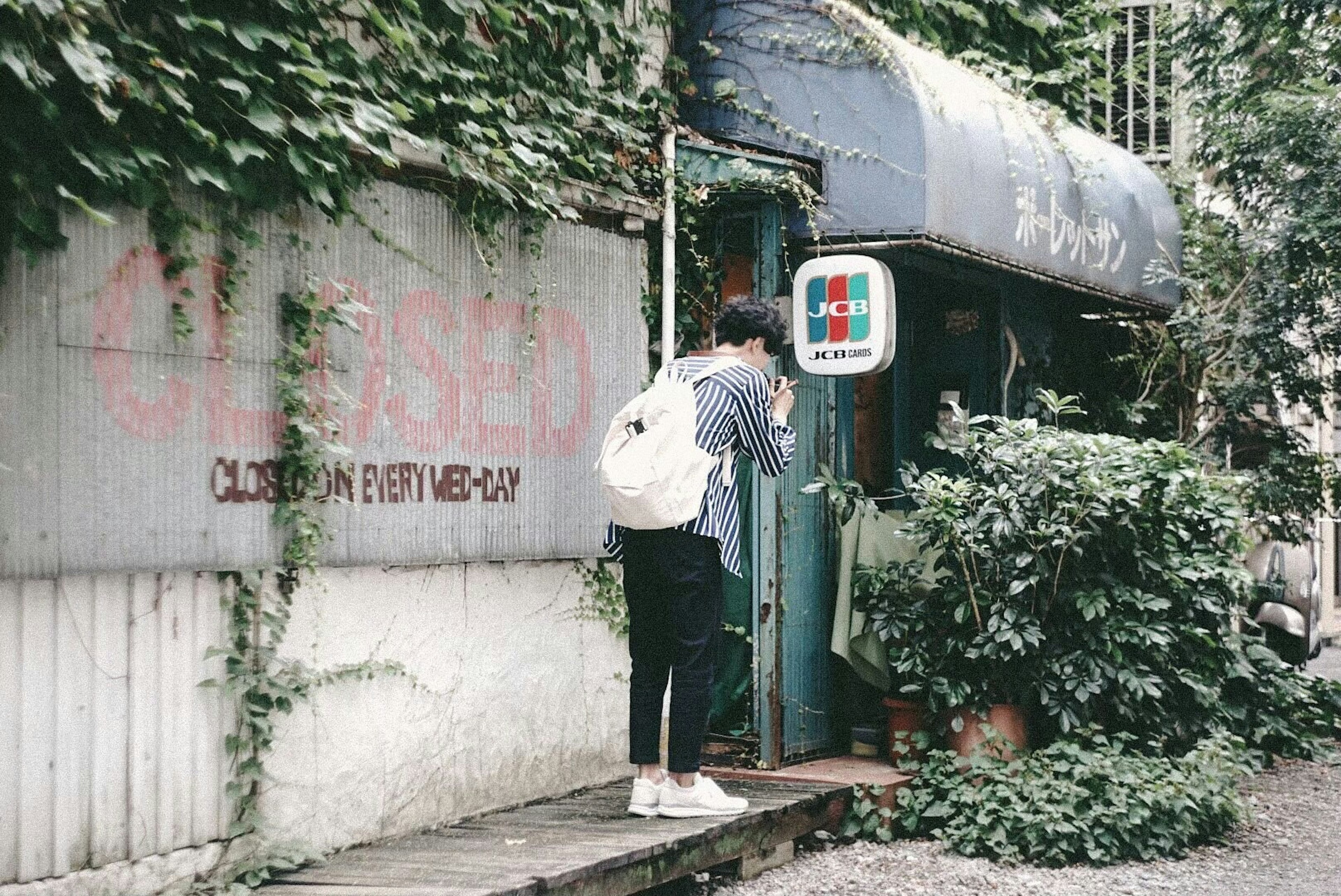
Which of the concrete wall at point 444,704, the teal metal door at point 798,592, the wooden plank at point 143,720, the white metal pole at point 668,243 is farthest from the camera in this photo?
Result: the teal metal door at point 798,592

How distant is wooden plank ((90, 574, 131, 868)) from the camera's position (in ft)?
13.6

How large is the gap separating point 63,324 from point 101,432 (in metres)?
0.34

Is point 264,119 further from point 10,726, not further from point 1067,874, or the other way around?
point 1067,874

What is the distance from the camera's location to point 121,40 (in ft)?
13.1

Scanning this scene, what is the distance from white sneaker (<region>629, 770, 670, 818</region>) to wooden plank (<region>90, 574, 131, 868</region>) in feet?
6.55

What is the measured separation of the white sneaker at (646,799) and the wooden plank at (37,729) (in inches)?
88.0

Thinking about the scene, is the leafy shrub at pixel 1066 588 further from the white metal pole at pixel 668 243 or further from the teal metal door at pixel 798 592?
the white metal pole at pixel 668 243

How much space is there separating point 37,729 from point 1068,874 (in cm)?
414

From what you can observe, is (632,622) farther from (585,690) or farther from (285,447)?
(285,447)

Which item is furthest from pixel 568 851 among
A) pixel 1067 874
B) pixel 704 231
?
pixel 704 231

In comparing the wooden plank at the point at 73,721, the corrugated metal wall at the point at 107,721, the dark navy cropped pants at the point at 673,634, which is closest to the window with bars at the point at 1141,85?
the dark navy cropped pants at the point at 673,634

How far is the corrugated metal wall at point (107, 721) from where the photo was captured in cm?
394

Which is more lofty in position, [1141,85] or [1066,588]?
[1141,85]

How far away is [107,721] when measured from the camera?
4172 mm
